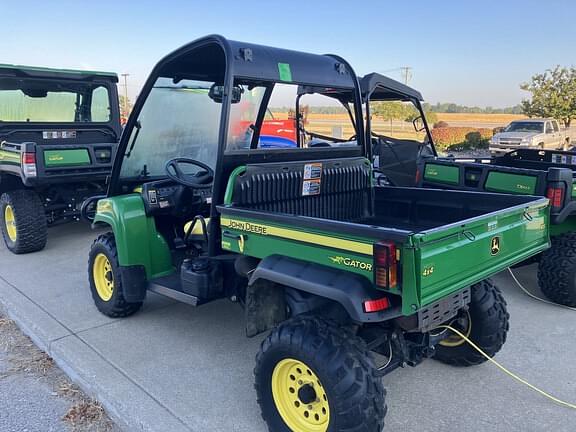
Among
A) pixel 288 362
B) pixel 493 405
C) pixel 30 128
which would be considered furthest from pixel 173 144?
pixel 30 128

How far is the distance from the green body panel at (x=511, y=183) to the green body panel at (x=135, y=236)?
10.1 ft

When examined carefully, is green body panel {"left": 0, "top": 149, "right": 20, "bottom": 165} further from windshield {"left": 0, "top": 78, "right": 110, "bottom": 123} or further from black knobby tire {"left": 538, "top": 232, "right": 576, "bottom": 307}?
black knobby tire {"left": 538, "top": 232, "right": 576, "bottom": 307}

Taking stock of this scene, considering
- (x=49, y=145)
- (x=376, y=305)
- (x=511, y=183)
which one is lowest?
(x=376, y=305)

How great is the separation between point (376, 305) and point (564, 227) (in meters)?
3.02

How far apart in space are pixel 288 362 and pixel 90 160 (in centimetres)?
470

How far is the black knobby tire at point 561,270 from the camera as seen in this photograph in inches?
169

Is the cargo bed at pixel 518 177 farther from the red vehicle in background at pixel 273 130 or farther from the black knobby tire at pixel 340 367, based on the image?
the black knobby tire at pixel 340 367

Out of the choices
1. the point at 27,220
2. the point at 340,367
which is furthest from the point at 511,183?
the point at 27,220

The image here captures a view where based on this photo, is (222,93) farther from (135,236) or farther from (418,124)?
(418,124)

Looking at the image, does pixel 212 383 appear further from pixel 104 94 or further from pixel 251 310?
pixel 104 94

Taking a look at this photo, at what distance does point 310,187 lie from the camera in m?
3.53

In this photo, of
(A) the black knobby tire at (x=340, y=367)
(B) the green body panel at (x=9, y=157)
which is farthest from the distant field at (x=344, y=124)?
(B) the green body panel at (x=9, y=157)

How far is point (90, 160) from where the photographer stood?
632cm

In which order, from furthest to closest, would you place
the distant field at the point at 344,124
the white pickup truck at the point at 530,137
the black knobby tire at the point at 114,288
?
the white pickup truck at the point at 530,137
the distant field at the point at 344,124
the black knobby tire at the point at 114,288
